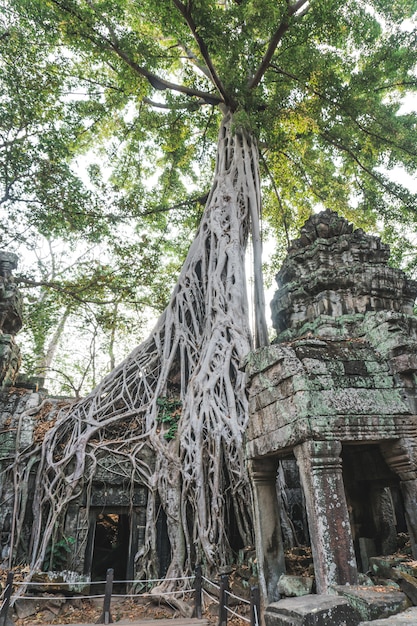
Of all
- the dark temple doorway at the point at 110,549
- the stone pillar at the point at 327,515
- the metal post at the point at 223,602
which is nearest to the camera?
the stone pillar at the point at 327,515

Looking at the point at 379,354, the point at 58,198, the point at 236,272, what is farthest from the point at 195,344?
the point at 58,198

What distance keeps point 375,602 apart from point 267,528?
4.28 ft

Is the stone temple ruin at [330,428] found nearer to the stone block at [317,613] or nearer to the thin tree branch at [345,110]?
the stone block at [317,613]

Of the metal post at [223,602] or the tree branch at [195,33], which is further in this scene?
the tree branch at [195,33]

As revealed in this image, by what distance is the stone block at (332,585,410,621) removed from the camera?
77.3 inches

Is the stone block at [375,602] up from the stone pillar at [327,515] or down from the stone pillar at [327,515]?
down

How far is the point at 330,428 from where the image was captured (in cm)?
280

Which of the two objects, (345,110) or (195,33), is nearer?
(195,33)

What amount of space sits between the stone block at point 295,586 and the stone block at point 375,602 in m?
0.65

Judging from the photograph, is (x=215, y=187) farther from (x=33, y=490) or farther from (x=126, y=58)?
(x=33, y=490)

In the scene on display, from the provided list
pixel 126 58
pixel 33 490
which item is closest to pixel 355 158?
pixel 126 58

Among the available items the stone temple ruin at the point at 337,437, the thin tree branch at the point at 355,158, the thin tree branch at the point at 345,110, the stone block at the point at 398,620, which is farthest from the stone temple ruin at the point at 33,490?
the thin tree branch at the point at 355,158

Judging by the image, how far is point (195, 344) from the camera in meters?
6.88

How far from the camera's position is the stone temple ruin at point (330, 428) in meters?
2.73
